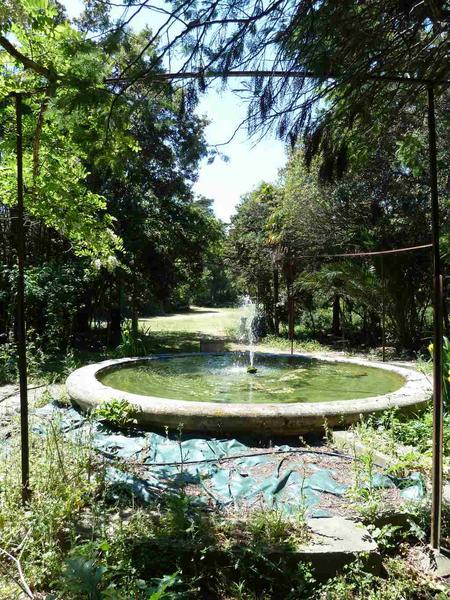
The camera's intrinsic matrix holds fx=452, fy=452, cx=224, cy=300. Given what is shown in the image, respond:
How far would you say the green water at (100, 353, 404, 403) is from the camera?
558cm

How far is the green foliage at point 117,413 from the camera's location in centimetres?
434

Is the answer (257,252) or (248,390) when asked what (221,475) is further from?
(257,252)

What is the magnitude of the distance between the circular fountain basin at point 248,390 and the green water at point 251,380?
0.01 meters

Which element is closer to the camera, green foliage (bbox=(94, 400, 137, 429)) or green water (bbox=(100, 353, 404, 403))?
green foliage (bbox=(94, 400, 137, 429))

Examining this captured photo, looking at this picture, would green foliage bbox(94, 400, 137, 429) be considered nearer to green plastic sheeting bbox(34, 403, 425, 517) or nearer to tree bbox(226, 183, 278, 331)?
green plastic sheeting bbox(34, 403, 425, 517)

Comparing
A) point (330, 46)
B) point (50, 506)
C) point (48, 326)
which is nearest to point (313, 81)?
point (330, 46)

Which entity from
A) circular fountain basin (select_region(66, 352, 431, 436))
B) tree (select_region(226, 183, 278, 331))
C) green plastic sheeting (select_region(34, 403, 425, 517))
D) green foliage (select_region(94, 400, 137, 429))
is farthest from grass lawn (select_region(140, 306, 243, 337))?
green plastic sheeting (select_region(34, 403, 425, 517))

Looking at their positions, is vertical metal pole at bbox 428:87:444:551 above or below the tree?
below

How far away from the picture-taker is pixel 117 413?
14.3 feet

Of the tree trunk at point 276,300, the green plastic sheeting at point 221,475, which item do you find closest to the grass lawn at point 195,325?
the tree trunk at point 276,300

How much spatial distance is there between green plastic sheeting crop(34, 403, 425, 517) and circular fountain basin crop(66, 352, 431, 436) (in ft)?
0.80

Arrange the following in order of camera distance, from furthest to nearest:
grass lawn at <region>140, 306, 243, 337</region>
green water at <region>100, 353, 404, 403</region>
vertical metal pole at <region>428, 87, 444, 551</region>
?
grass lawn at <region>140, 306, 243, 337</region>, green water at <region>100, 353, 404, 403</region>, vertical metal pole at <region>428, 87, 444, 551</region>

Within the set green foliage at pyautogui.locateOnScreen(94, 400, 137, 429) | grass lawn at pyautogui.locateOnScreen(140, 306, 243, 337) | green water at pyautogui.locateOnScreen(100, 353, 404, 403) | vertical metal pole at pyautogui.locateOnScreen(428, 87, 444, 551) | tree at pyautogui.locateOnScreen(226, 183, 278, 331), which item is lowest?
grass lawn at pyautogui.locateOnScreen(140, 306, 243, 337)

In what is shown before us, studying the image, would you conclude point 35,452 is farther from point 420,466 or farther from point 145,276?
point 145,276
